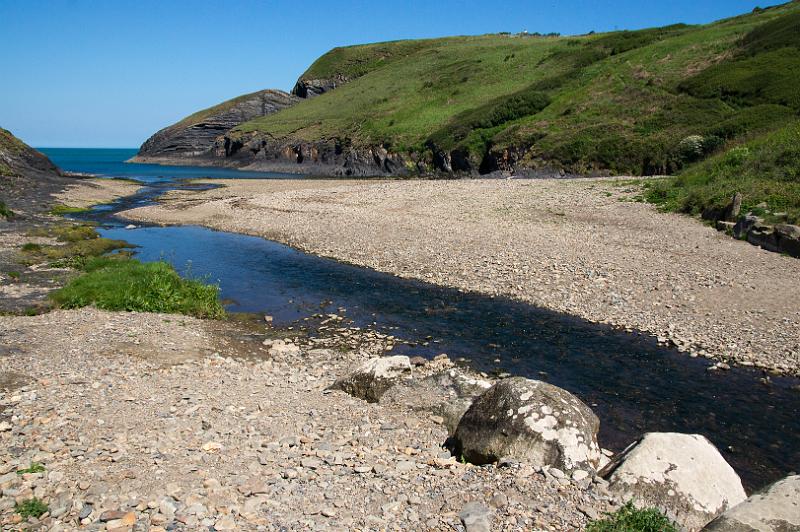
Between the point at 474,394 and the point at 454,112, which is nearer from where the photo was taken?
the point at 474,394

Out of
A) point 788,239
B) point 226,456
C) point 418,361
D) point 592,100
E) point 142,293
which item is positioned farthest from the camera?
Answer: point 592,100

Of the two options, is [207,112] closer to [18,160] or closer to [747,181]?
[18,160]

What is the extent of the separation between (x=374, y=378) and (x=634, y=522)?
19.7ft

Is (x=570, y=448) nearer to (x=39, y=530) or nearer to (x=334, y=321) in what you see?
(x=39, y=530)

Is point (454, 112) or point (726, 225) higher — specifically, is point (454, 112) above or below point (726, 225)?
above

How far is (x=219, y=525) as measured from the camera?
6.60m

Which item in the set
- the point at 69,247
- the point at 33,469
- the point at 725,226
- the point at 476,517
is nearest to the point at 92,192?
the point at 69,247

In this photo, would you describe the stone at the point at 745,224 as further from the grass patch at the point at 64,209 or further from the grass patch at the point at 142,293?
the grass patch at the point at 64,209

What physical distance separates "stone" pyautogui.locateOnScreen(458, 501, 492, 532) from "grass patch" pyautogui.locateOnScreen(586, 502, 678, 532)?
1146mm

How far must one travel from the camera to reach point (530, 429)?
8.11 meters

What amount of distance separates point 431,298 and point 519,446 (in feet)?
38.1

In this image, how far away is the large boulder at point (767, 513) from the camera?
5.38m

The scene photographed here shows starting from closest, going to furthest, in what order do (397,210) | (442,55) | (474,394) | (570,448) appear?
(570,448), (474,394), (397,210), (442,55)

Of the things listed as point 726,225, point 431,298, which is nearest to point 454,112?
point 726,225
